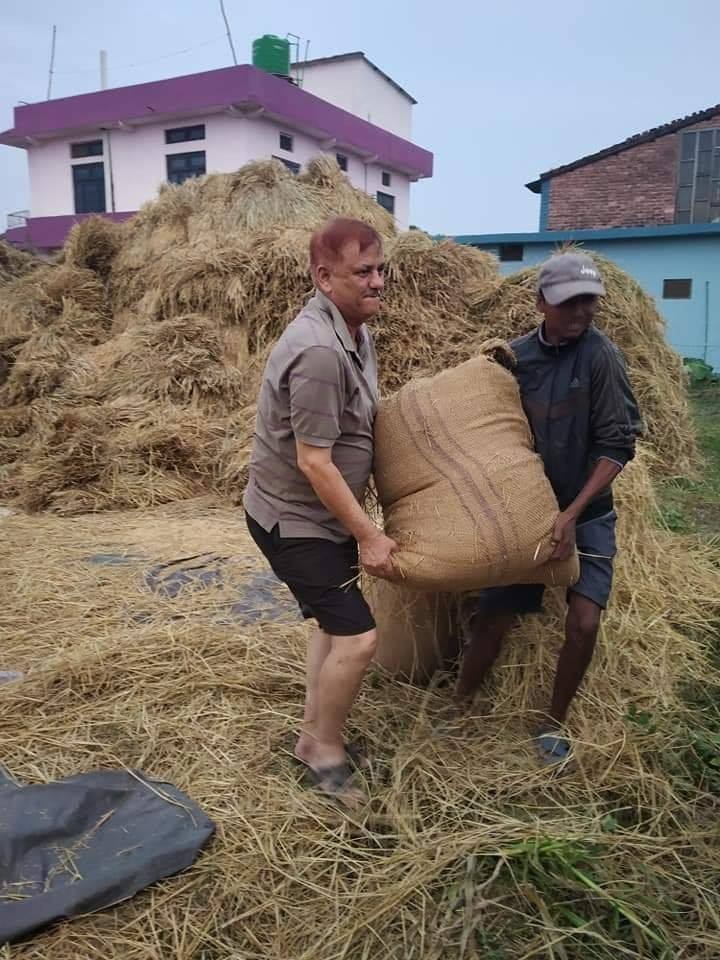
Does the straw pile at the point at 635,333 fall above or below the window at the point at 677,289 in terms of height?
below

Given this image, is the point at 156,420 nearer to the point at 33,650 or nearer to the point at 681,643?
the point at 33,650

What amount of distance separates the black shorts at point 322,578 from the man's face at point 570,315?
88cm

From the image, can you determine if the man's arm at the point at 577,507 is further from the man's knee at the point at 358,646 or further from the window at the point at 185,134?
the window at the point at 185,134

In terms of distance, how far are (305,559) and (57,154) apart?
32084 mm

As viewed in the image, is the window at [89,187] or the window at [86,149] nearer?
the window at [86,149]

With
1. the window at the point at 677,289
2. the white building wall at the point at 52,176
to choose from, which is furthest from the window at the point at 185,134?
the window at the point at 677,289

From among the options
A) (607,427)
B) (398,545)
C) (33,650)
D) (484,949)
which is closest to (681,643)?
(607,427)

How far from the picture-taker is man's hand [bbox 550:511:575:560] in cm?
223

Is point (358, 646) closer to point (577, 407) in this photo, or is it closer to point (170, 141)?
point (577, 407)

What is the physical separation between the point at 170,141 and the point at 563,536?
2859 centimetres

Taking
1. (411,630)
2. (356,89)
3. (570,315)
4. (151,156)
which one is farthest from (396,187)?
(570,315)

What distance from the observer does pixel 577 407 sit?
7.61 ft

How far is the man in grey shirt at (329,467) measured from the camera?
202cm

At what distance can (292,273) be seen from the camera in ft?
24.5
